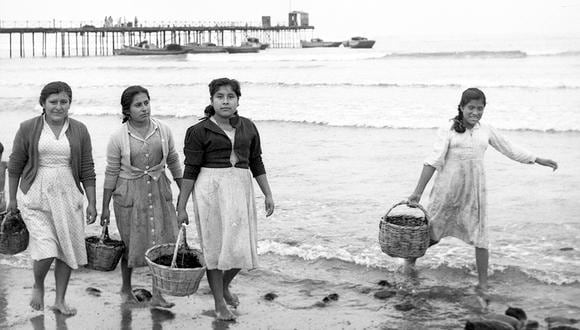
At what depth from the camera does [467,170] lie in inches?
216

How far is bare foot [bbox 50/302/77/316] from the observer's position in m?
5.02

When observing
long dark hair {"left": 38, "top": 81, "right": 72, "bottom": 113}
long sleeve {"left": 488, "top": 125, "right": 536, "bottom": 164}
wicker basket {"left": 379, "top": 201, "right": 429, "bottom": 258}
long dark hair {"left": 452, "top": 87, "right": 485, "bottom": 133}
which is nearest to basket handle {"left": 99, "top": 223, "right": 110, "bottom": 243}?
long dark hair {"left": 38, "top": 81, "right": 72, "bottom": 113}

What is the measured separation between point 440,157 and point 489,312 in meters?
1.16

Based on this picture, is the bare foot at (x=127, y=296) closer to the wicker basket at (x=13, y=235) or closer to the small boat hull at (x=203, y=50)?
the wicker basket at (x=13, y=235)

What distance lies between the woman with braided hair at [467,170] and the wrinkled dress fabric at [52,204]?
2.42m

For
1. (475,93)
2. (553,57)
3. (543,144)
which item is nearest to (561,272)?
(475,93)

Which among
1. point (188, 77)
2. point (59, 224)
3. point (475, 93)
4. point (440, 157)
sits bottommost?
point (59, 224)

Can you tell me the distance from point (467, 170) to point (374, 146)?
27.0 feet

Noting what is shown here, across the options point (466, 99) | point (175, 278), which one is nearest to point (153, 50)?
point (466, 99)

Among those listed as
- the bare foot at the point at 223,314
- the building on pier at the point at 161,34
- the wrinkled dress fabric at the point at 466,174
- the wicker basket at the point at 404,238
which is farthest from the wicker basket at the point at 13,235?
the building on pier at the point at 161,34

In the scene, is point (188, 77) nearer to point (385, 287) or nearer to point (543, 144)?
point (543, 144)

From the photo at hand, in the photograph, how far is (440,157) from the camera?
18.0 ft

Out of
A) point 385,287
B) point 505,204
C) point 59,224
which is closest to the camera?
point 59,224

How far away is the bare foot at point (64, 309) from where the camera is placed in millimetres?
5016
